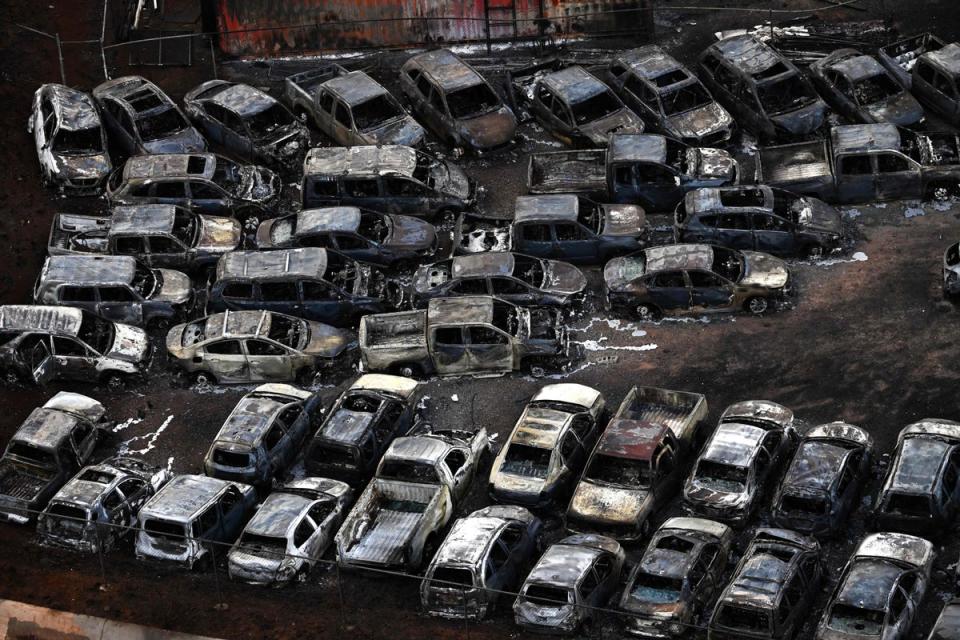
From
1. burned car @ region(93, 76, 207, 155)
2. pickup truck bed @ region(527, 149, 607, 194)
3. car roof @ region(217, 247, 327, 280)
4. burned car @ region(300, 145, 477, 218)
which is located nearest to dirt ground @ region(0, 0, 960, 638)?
pickup truck bed @ region(527, 149, 607, 194)

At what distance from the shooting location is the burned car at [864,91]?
1328 inches

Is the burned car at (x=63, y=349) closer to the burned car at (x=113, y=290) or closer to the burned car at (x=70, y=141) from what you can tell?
the burned car at (x=113, y=290)

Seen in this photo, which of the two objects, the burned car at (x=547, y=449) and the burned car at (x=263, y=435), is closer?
the burned car at (x=547, y=449)

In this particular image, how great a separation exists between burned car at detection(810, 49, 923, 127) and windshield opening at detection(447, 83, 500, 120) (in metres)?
7.46

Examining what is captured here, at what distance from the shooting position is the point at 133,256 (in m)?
32.3

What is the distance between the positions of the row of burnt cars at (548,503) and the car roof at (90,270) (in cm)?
319

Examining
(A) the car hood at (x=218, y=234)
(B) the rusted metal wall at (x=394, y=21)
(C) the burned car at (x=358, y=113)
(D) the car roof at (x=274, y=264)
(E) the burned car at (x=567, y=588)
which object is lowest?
(E) the burned car at (x=567, y=588)

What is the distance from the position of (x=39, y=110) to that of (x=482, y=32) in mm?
10947

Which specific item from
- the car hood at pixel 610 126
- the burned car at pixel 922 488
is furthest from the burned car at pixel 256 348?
the burned car at pixel 922 488

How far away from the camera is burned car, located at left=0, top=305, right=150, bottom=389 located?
30188mm

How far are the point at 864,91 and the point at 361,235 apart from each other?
38.7 ft

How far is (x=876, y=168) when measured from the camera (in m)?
31.8

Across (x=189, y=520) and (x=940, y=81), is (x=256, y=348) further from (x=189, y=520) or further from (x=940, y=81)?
(x=940, y=81)

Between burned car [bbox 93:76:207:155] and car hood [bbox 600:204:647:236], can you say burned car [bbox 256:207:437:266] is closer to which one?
car hood [bbox 600:204:647:236]
